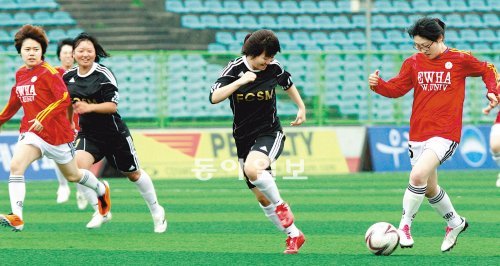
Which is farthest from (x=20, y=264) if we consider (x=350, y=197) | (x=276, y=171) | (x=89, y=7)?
(x=89, y=7)

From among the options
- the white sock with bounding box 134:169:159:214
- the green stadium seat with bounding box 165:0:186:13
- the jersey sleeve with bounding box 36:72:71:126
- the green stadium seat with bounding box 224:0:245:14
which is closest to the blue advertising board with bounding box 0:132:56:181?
the green stadium seat with bounding box 165:0:186:13

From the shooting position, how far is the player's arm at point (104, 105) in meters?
10.7

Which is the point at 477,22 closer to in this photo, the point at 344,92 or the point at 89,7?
the point at 344,92

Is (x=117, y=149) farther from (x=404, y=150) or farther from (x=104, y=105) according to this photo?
(x=404, y=150)

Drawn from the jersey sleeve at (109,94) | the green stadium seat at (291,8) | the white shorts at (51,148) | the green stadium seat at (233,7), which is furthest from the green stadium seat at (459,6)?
the white shorts at (51,148)

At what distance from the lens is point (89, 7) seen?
90.1ft

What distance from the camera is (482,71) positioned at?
30.6 ft

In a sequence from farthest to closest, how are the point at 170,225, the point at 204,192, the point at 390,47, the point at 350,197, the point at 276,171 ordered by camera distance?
the point at 390,47, the point at 276,171, the point at 204,192, the point at 350,197, the point at 170,225

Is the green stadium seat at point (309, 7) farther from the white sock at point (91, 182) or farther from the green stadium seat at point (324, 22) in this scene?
the white sock at point (91, 182)

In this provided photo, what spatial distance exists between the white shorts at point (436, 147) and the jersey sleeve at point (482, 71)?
1.87ft

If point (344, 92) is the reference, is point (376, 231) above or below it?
above

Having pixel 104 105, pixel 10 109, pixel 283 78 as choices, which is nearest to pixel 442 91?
pixel 283 78

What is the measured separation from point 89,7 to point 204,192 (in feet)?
37.1

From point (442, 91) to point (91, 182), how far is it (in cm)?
389
